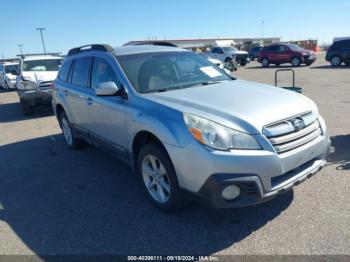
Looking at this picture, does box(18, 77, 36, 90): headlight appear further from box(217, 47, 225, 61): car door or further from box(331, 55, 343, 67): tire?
box(217, 47, 225, 61): car door

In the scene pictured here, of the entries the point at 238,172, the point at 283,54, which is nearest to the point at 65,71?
the point at 238,172

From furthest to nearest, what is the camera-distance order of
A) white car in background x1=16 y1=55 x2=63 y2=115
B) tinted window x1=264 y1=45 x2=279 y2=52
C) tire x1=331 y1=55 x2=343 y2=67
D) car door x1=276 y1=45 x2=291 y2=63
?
tinted window x1=264 y1=45 x2=279 y2=52 < car door x1=276 y1=45 x2=291 y2=63 < tire x1=331 y1=55 x2=343 y2=67 < white car in background x1=16 y1=55 x2=63 y2=115

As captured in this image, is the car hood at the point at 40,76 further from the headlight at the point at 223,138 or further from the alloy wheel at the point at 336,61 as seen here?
the alloy wheel at the point at 336,61

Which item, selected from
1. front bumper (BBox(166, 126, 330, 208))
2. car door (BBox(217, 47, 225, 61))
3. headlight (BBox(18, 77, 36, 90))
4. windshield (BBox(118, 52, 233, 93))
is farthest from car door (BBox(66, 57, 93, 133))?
car door (BBox(217, 47, 225, 61))

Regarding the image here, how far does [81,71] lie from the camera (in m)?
5.28

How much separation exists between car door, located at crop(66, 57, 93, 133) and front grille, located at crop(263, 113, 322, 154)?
9.35ft

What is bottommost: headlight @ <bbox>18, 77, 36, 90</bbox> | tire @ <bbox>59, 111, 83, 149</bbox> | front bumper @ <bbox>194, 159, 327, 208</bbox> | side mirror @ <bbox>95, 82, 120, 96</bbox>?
tire @ <bbox>59, 111, 83, 149</bbox>

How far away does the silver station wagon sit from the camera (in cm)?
286

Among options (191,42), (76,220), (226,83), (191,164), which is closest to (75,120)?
(76,220)

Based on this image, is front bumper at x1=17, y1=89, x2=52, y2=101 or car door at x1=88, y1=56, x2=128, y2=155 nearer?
car door at x1=88, y1=56, x2=128, y2=155

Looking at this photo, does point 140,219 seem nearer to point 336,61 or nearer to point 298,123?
point 298,123

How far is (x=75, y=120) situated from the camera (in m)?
5.66

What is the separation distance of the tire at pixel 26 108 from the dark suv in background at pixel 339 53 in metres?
19.2

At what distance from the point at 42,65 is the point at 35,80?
5.08 ft
